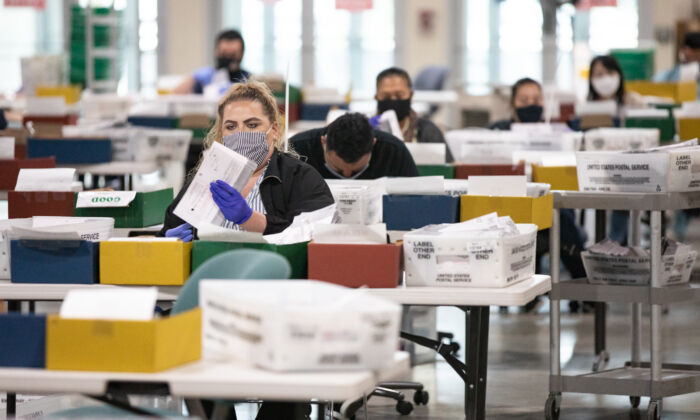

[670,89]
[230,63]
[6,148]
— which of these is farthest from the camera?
[670,89]

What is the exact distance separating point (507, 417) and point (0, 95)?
7.47 m

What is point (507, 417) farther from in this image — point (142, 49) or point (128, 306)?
point (142, 49)

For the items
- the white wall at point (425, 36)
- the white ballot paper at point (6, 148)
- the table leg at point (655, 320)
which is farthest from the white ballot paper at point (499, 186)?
the white wall at point (425, 36)

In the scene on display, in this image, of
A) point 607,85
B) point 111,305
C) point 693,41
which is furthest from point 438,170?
point 693,41

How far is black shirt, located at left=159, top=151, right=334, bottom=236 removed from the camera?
3.60 metres

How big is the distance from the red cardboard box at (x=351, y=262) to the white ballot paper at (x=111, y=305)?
0.81 metres

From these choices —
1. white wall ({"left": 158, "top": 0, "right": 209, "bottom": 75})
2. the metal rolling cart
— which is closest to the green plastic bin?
the metal rolling cart

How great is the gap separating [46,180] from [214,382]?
6.40ft

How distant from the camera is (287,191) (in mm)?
3652

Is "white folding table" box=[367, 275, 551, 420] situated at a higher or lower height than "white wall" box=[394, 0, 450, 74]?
lower

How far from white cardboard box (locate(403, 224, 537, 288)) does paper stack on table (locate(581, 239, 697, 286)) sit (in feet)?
3.69

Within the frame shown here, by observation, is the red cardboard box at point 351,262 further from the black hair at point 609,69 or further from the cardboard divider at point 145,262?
the black hair at point 609,69

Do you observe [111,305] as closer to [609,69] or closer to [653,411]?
[653,411]

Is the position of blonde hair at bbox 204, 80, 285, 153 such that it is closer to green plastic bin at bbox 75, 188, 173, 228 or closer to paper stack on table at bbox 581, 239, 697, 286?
green plastic bin at bbox 75, 188, 173, 228
